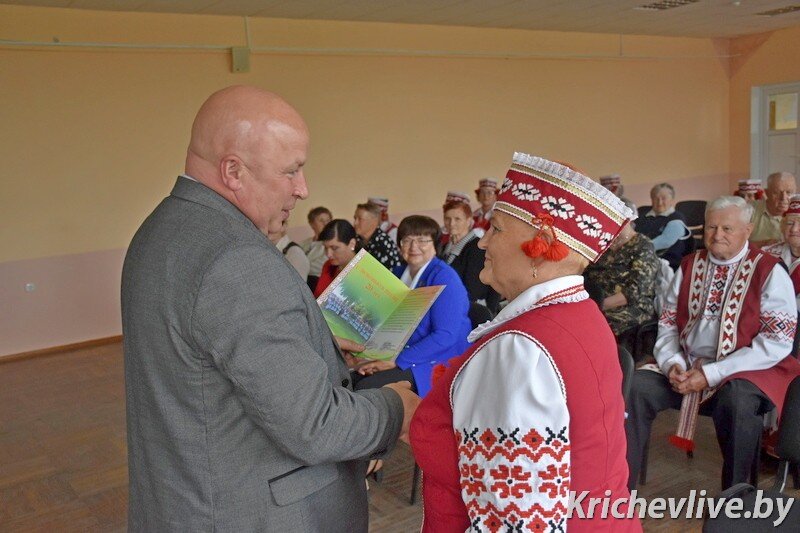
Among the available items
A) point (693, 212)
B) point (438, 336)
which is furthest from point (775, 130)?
point (438, 336)

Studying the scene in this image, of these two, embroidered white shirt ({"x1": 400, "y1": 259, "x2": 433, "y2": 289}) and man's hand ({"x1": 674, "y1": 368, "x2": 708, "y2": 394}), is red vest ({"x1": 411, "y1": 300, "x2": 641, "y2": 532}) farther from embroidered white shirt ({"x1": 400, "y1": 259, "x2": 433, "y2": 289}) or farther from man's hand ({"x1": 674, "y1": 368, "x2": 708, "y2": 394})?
embroidered white shirt ({"x1": 400, "y1": 259, "x2": 433, "y2": 289})

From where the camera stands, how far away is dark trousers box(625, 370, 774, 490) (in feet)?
10.2

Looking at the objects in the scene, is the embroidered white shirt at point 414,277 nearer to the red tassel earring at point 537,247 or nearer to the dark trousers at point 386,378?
the dark trousers at point 386,378

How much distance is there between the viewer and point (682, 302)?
3543 mm

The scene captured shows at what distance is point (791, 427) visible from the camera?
240 centimetres

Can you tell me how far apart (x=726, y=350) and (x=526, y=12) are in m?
6.25

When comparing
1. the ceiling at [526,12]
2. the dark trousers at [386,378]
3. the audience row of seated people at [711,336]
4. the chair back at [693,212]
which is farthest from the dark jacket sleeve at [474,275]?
the chair back at [693,212]

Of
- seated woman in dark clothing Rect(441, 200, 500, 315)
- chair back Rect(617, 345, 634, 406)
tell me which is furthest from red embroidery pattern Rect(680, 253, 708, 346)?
seated woman in dark clothing Rect(441, 200, 500, 315)

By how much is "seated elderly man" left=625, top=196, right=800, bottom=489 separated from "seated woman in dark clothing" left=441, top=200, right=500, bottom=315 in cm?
154

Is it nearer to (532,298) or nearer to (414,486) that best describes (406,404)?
(532,298)

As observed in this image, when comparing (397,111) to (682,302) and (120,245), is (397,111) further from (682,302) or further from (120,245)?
(682,302)

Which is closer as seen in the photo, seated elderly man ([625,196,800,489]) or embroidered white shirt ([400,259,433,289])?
seated elderly man ([625,196,800,489])

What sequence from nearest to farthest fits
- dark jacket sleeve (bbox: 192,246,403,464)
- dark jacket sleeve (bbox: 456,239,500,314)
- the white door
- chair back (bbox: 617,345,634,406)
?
dark jacket sleeve (bbox: 192,246,403,464), chair back (bbox: 617,345,634,406), dark jacket sleeve (bbox: 456,239,500,314), the white door

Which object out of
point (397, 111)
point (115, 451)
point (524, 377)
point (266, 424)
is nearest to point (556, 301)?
point (524, 377)
